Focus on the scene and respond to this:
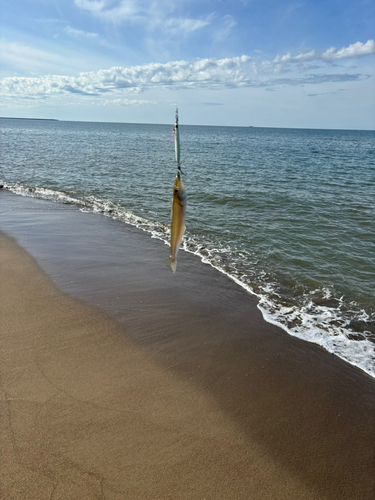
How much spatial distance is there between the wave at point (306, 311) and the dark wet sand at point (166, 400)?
342mm

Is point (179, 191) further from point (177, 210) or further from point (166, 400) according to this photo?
point (166, 400)

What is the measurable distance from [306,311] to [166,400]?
4.21 meters

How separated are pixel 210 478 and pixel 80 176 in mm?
24218

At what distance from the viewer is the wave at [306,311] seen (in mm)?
6191

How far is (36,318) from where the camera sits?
604 cm

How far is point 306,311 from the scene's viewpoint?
7.41 metres

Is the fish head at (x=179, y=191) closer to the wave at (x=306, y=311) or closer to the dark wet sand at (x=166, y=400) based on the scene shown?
the dark wet sand at (x=166, y=400)

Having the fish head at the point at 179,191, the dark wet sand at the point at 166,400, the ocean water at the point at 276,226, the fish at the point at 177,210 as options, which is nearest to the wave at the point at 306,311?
the ocean water at the point at 276,226

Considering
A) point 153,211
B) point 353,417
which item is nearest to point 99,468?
point 353,417

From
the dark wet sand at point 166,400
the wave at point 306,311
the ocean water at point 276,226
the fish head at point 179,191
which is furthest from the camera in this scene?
the ocean water at point 276,226

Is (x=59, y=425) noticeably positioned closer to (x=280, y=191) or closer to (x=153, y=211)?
(x=153, y=211)

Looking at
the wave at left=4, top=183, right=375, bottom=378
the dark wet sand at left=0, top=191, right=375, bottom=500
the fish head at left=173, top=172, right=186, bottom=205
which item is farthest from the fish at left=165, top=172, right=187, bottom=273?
the wave at left=4, top=183, right=375, bottom=378

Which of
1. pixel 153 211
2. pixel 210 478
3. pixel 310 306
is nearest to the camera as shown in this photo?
pixel 210 478

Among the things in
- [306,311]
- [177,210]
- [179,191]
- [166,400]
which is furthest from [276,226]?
[179,191]
